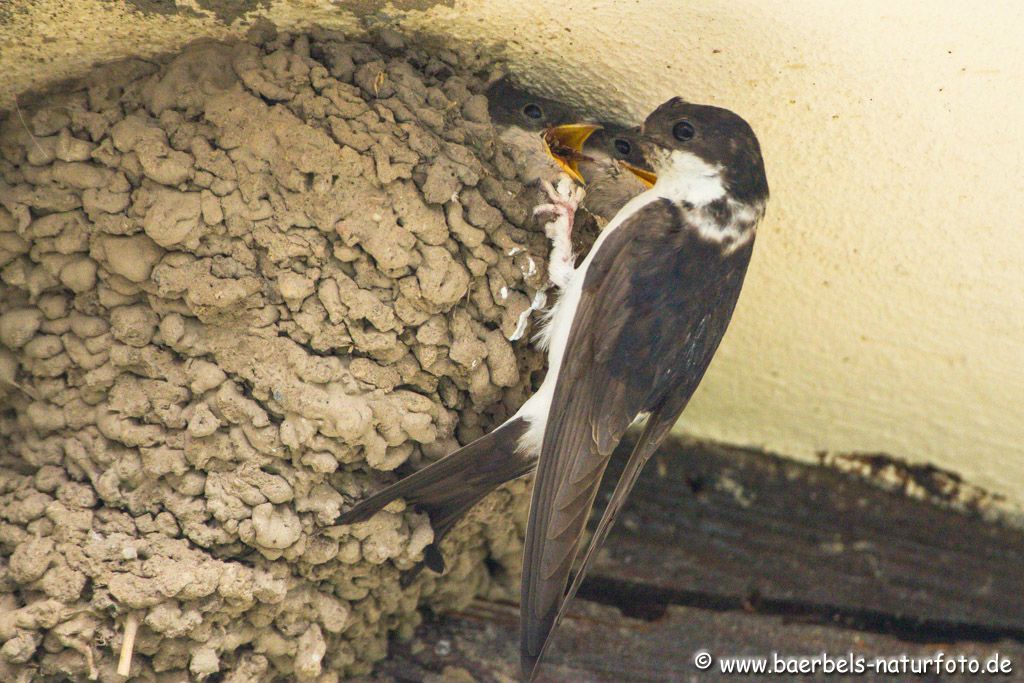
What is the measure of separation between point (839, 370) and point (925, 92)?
973 mm

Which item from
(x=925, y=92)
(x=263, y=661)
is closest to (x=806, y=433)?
(x=925, y=92)

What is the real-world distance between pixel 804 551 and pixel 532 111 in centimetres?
129

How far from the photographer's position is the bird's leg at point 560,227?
2.88 meters

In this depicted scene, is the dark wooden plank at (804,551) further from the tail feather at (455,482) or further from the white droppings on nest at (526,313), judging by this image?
the white droppings on nest at (526,313)

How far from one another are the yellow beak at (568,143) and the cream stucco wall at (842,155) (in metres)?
0.07

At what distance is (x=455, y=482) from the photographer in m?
2.65

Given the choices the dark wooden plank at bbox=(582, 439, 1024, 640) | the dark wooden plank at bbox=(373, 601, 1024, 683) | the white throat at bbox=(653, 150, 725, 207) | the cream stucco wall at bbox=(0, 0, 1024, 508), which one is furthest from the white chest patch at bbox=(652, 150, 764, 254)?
the dark wooden plank at bbox=(373, 601, 1024, 683)

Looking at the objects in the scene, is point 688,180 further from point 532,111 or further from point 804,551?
point 804,551

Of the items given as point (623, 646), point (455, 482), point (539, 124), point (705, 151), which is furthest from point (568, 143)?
point (623, 646)

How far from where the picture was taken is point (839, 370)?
3307mm

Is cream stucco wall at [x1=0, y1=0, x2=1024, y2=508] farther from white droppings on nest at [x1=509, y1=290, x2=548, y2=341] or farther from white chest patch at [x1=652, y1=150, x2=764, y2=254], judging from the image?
Result: white droppings on nest at [x1=509, y1=290, x2=548, y2=341]

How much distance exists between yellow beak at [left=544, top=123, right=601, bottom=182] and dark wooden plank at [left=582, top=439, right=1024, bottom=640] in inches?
34.5

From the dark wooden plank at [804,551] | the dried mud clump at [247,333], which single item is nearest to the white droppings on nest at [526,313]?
the dried mud clump at [247,333]

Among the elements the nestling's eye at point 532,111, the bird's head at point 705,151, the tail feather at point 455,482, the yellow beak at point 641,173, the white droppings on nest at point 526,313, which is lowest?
the tail feather at point 455,482
